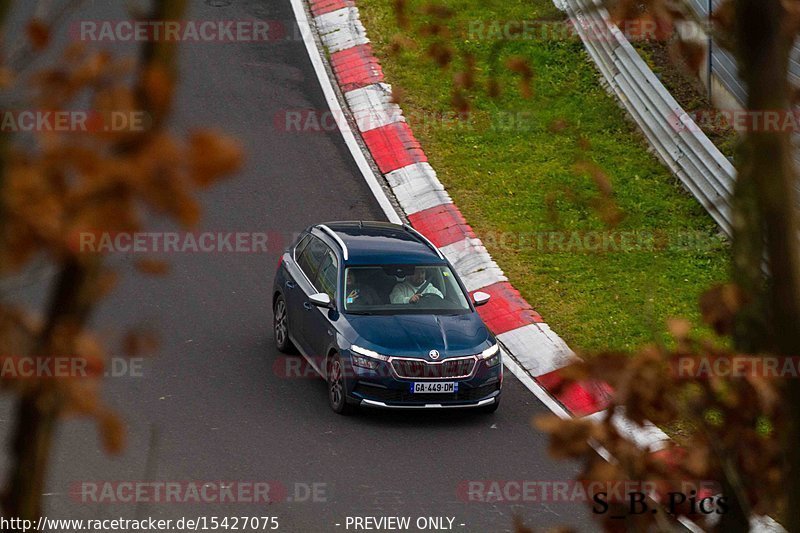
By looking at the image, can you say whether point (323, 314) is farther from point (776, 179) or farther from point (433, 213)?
point (776, 179)

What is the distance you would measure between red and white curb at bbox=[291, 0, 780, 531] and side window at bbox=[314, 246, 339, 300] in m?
2.09

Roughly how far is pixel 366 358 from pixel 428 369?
1.94 feet

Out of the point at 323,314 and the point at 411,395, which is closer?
the point at 411,395

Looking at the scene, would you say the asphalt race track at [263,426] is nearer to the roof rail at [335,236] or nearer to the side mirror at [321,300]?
the side mirror at [321,300]

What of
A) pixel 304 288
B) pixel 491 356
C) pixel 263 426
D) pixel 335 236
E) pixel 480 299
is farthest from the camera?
pixel 335 236

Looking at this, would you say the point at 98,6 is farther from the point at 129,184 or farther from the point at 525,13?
the point at 129,184

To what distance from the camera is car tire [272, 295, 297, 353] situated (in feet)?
43.5

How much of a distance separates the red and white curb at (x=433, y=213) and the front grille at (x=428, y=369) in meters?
0.92

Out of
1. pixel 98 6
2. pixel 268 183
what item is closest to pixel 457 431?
pixel 268 183

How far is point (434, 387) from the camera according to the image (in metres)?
11.6

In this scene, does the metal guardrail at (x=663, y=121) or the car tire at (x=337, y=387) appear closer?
the car tire at (x=337, y=387)

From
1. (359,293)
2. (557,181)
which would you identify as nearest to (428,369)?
(359,293)

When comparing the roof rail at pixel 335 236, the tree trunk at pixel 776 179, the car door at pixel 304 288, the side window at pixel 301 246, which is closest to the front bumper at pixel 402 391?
the car door at pixel 304 288

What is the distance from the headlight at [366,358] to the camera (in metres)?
11.6
